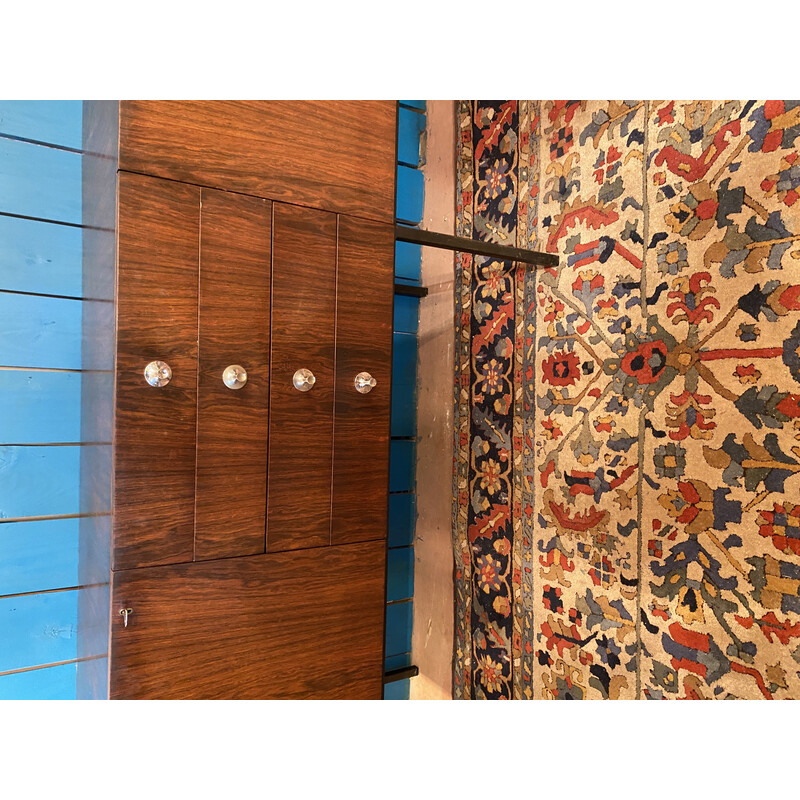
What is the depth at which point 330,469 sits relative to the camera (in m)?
0.89

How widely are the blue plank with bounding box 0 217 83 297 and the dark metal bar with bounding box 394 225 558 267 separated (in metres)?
0.66

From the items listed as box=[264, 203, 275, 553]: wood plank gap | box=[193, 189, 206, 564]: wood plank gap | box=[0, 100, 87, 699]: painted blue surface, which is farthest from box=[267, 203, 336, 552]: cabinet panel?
box=[0, 100, 87, 699]: painted blue surface

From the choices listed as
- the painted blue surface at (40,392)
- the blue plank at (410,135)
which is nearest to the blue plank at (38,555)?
the painted blue surface at (40,392)

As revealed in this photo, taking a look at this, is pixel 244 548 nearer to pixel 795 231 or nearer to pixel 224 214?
pixel 224 214

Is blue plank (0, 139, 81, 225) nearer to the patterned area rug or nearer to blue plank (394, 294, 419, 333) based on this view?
blue plank (394, 294, 419, 333)

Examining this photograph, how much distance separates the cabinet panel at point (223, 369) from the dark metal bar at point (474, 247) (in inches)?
11.8

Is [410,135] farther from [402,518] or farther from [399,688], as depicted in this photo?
[399,688]

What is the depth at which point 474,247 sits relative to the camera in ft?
3.82

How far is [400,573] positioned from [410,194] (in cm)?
113

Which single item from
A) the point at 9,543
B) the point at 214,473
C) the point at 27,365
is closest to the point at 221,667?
the point at 214,473

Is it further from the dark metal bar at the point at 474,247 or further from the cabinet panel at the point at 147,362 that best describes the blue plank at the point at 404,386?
the cabinet panel at the point at 147,362

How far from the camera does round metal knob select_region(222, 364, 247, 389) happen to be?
789 millimetres

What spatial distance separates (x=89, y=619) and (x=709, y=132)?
4.47 ft

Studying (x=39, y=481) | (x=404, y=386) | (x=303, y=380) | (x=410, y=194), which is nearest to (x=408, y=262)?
(x=410, y=194)
